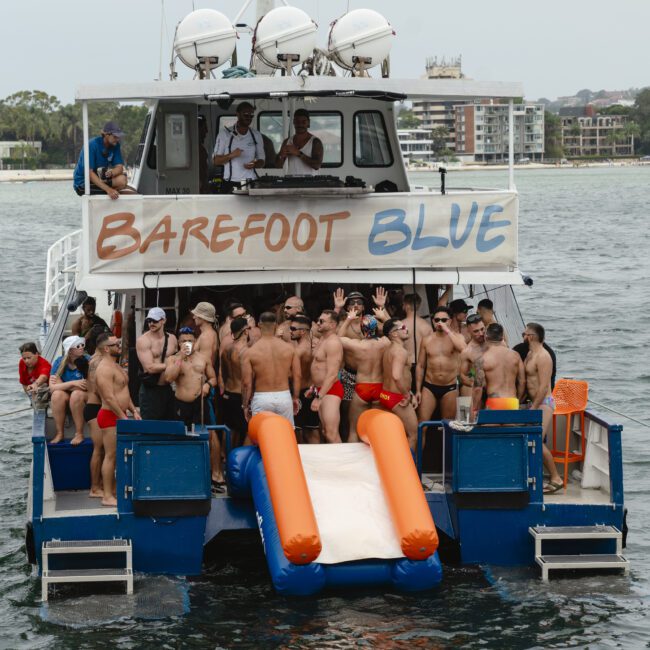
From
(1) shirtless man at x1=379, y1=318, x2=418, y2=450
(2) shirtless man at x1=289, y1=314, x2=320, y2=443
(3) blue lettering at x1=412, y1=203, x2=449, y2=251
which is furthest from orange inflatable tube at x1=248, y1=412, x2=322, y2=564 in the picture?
(3) blue lettering at x1=412, y1=203, x2=449, y2=251

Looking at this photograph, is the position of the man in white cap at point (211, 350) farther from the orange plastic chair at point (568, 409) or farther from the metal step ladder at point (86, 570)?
the orange plastic chair at point (568, 409)

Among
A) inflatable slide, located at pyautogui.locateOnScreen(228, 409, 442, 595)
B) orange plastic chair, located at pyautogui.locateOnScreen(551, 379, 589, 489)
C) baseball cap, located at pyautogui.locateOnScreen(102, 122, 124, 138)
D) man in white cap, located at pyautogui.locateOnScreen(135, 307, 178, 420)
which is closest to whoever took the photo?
inflatable slide, located at pyautogui.locateOnScreen(228, 409, 442, 595)

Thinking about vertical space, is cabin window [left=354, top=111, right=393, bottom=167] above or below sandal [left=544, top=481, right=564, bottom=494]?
above

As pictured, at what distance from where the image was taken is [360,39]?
14.8 m

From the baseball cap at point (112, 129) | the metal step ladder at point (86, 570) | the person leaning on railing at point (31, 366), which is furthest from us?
the person leaning on railing at point (31, 366)

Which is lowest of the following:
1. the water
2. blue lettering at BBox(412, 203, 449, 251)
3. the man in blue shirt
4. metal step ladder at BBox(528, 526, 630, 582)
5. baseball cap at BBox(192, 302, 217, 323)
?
the water

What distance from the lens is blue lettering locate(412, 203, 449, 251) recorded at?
1391cm

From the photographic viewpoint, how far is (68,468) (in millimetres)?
13016

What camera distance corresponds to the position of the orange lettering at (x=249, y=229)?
1380cm

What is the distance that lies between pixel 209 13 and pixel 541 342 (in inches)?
217

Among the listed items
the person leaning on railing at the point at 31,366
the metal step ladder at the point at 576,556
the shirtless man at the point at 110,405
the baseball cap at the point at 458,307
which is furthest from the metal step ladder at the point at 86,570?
the baseball cap at the point at 458,307

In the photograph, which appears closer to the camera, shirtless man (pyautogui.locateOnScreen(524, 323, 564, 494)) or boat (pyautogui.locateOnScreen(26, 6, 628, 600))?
boat (pyautogui.locateOnScreen(26, 6, 628, 600))

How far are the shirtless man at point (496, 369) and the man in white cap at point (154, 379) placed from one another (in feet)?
9.45

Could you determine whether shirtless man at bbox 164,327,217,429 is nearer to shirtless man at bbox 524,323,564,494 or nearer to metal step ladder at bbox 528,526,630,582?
shirtless man at bbox 524,323,564,494
